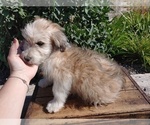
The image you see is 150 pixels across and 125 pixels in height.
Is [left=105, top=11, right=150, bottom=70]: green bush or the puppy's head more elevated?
the puppy's head

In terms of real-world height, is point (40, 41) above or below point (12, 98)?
above

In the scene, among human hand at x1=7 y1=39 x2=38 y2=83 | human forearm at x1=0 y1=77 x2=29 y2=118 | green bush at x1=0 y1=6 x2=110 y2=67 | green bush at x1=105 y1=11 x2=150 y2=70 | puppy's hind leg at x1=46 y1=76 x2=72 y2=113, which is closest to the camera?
human forearm at x1=0 y1=77 x2=29 y2=118

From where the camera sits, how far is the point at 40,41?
2.51 metres

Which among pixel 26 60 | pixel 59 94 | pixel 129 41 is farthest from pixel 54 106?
pixel 129 41

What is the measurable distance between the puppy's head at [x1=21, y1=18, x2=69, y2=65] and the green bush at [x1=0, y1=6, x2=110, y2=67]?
1172mm

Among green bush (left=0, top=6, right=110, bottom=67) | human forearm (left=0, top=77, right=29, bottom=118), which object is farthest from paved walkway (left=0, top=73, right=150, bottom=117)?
human forearm (left=0, top=77, right=29, bottom=118)

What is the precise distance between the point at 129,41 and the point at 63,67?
2.01 metres

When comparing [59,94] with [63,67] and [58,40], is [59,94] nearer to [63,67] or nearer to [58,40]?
[63,67]

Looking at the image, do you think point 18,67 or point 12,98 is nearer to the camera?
point 12,98

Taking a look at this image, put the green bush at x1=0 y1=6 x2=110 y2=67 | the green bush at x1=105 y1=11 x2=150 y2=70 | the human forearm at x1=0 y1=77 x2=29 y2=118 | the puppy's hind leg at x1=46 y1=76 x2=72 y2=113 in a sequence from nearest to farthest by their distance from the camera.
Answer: the human forearm at x1=0 y1=77 x2=29 y2=118 < the puppy's hind leg at x1=46 y1=76 x2=72 y2=113 < the green bush at x1=0 y1=6 x2=110 y2=67 < the green bush at x1=105 y1=11 x2=150 y2=70

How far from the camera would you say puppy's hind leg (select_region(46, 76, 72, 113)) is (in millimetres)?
2641

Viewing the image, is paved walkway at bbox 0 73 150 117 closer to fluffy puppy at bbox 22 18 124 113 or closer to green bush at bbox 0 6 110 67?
green bush at bbox 0 6 110 67

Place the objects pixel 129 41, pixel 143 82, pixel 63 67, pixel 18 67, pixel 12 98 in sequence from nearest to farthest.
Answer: pixel 12 98, pixel 18 67, pixel 63 67, pixel 143 82, pixel 129 41

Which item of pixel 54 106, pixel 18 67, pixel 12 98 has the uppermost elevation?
pixel 18 67
